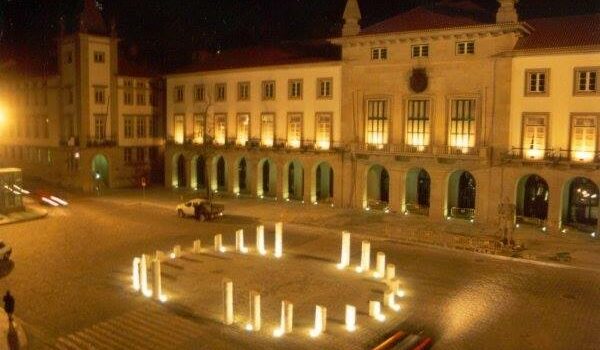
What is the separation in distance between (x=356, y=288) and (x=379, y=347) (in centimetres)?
649

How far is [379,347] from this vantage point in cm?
1708

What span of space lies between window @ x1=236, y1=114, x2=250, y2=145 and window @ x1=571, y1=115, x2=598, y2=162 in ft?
86.5

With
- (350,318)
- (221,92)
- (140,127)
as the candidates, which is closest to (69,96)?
(140,127)

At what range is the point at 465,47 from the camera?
1510 inches

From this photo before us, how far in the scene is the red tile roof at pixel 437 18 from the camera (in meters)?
38.7

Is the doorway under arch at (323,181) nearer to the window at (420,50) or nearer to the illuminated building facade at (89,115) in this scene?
the window at (420,50)

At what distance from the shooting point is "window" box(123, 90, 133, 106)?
187 feet

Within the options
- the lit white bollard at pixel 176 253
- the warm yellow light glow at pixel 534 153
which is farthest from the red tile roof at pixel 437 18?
the lit white bollard at pixel 176 253

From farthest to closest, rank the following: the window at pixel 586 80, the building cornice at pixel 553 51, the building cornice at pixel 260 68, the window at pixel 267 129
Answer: the window at pixel 267 129 < the building cornice at pixel 260 68 < the window at pixel 586 80 < the building cornice at pixel 553 51

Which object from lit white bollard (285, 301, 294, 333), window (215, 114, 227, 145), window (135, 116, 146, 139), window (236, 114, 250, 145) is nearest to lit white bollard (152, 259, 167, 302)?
lit white bollard (285, 301, 294, 333)

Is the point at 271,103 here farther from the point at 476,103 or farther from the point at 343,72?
the point at 476,103

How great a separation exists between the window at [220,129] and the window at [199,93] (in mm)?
2698

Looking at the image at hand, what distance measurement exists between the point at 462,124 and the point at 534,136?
4.69 m

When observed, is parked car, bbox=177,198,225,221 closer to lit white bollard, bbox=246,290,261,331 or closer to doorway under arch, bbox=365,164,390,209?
doorway under arch, bbox=365,164,390,209
